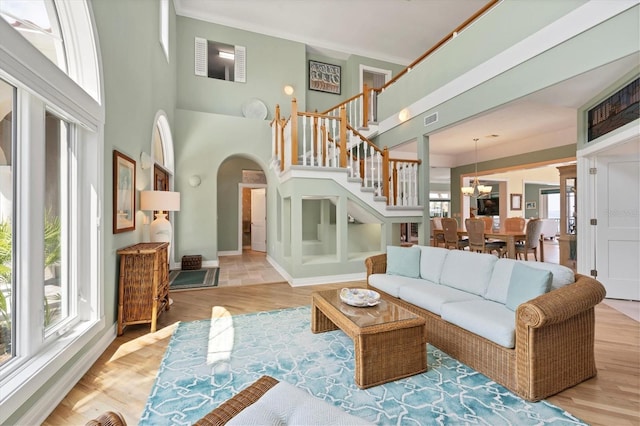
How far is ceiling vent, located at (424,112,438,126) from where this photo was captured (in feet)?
16.0

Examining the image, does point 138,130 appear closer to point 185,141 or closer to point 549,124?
point 185,141

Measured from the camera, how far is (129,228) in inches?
127

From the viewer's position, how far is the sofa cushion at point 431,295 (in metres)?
2.54

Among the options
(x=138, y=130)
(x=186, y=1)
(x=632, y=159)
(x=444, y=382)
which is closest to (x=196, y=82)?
(x=186, y=1)

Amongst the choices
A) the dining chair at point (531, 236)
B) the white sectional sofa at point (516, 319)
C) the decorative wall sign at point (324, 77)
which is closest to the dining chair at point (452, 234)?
the dining chair at point (531, 236)

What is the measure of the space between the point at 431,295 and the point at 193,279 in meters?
4.09

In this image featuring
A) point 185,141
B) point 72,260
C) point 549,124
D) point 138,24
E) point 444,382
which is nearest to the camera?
point 444,382

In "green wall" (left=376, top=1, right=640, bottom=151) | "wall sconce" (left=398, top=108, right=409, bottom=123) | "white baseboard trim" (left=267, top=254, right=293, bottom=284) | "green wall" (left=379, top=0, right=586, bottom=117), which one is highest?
"green wall" (left=379, top=0, right=586, bottom=117)

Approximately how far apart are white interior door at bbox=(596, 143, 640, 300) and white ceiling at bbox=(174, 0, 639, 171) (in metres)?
1.23

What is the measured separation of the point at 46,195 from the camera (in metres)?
2.09

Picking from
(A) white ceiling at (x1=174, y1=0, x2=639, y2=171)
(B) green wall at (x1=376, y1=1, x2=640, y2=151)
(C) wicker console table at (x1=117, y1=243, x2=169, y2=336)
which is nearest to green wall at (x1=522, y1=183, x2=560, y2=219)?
(A) white ceiling at (x1=174, y1=0, x2=639, y2=171)

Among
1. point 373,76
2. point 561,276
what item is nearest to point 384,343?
point 561,276

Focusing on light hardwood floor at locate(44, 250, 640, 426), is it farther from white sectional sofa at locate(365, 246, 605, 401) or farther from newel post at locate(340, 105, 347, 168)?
newel post at locate(340, 105, 347, 168)

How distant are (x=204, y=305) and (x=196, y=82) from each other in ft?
18.0
